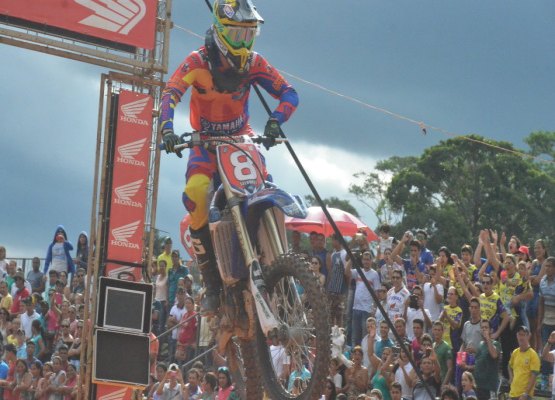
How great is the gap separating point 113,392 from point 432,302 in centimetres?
437

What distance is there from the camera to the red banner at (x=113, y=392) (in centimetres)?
1195

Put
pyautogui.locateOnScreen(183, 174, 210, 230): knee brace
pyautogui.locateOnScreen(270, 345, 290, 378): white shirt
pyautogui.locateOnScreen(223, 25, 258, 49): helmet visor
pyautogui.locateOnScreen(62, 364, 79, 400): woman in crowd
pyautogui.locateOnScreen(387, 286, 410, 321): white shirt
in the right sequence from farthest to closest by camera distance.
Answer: pyautogui.locateOnScreen(62, 364, 79, 400): woman in crowd, pyautogui.locateOnScreen(387, 286, 410, 321): white shirt, pyautogui.locateOnScreen(183, 174, 210, 230): knee brace, pyautogui.locateOnScreen(223, 25, 258, 49): helmet visor, pyautogui.locateOnScreen(270, 345, 290, 378): white shirt

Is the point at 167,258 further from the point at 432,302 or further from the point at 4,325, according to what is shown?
the point at 432,302

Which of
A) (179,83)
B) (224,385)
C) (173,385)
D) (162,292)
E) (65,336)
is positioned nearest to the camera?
(179,83)

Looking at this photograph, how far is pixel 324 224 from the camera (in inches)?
599

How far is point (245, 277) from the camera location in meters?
8.43

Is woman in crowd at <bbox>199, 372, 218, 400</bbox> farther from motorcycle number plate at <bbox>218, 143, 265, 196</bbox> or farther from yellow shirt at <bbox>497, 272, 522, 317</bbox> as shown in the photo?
motorcycle number plate at <bbox>218, 143, 265, 196</bbox>

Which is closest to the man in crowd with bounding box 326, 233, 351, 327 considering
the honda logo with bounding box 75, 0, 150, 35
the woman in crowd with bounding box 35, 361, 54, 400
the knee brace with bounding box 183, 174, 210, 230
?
the honda logo with bounding box 75, 0, 150, 35

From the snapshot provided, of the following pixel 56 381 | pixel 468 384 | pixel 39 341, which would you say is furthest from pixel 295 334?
pixel 39 341

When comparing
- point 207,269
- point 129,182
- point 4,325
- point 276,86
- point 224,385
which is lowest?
point 224,385

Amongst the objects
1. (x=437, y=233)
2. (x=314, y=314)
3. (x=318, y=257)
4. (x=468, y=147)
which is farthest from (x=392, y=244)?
(x=468, y=147)

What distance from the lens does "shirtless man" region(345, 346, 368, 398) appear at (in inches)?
487

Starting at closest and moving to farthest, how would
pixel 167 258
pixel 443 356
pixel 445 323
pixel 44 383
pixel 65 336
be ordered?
pixel 443 356
pixel 445 323
pixel 44 383
pixel 65 336
pixel 167 258

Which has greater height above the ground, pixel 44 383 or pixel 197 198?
pixel 197 198
